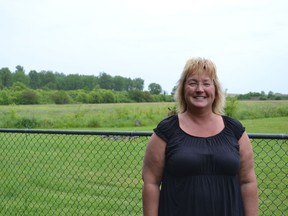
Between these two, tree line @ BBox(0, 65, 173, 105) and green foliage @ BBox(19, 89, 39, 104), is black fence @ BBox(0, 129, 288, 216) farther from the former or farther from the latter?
green foliage @ BBox(19, 89, 39, 104)

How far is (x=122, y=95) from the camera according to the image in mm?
66125

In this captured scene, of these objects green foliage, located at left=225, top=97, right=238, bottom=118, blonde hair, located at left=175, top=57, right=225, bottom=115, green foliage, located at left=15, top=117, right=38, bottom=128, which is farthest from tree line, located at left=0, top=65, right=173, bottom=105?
blonde hair, located at left=175, top=57, right=225, bottom=115

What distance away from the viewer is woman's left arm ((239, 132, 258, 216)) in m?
2.17

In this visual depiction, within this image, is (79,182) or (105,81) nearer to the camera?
(79,182)

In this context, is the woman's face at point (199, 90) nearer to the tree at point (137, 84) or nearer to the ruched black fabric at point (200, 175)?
the ruched black fabric at point (200, 175)

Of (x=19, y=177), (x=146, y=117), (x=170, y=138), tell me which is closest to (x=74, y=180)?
(x=19, y=177)

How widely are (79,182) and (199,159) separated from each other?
5088mm

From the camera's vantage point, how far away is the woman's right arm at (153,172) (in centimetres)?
211

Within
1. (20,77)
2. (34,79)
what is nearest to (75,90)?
(34,79)

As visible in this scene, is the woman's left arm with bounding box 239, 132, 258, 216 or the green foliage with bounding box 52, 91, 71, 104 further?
the green foliage with bounding box 52, 91, 71, 104

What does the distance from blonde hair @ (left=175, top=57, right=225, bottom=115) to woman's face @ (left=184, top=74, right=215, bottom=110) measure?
3cm

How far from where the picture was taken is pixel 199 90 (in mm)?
2113

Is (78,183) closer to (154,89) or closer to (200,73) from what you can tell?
(200,73)

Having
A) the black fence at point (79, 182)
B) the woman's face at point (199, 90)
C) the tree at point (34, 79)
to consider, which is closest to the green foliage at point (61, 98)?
the tree at point (34, 79)
